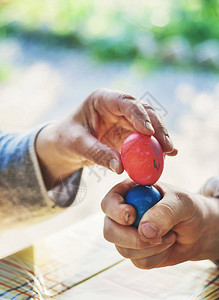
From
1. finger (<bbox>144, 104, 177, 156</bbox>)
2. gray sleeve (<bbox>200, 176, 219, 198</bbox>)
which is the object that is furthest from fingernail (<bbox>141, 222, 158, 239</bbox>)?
gray sleeve (<bbox>200, 176, 219, 198</bbox>)

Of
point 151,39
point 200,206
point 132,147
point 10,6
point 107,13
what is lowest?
point 200,206

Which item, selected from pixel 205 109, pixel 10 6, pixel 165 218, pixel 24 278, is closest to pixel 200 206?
pixel 165 218

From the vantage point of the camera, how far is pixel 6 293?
0.63m

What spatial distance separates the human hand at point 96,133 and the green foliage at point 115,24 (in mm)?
2133

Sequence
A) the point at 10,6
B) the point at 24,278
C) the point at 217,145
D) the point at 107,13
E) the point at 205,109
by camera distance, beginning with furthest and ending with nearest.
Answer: the point at 10,6, the point at 107,13, the point at 205,109, the point at 217,145, the point at 24,278

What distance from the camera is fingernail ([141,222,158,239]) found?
554 mm

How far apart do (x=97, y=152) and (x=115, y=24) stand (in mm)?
2689

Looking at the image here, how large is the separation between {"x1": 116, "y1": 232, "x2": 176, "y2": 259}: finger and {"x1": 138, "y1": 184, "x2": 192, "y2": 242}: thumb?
0.11 ft

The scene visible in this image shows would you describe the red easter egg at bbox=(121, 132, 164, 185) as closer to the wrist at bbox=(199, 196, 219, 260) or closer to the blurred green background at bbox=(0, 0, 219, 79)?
the wrist at bbox=(199, 196, 219, 260)

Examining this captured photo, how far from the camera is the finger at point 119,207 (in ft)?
1.89

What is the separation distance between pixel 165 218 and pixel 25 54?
9.22 feet

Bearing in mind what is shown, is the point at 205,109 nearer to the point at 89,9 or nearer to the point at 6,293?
the point at 89,9

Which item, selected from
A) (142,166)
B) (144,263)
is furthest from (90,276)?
(142,166)

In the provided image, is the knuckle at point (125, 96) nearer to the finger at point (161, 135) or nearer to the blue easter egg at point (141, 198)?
the finger at point (161, 135)
